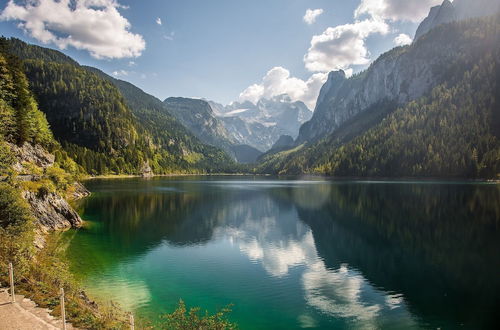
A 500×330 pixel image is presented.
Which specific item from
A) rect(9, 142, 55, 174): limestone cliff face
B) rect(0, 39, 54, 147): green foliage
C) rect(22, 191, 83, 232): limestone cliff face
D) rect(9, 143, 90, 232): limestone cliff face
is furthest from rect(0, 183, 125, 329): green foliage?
rect(9, 142, 55, 174): limestone cliff face

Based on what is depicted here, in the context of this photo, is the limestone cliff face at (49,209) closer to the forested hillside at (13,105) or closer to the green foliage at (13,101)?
the forested hillside at (13,105)

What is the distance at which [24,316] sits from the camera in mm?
18156

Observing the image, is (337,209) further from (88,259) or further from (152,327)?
(152,327)

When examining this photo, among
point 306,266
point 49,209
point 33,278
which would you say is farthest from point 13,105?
point 306,266

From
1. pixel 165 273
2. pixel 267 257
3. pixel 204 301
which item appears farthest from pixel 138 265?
pixel 267 257

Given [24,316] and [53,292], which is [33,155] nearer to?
[53,292]

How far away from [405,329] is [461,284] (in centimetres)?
1338

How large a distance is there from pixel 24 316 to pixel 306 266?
30.4 m

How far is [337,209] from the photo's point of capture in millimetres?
88562

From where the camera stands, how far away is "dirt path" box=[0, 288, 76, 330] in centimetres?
1716

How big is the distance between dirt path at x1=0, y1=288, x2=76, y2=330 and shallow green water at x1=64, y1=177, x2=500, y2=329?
8.83 meters

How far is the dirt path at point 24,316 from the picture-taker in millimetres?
17156

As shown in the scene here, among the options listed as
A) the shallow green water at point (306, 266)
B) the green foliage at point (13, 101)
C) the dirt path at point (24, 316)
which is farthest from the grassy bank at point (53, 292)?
the green foliage at point (13, 101)

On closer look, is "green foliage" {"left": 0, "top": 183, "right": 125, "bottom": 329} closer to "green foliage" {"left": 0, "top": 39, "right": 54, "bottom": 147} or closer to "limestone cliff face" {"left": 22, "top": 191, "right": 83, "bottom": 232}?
"limestone cliff face" {"left": 22, "top": 191, "right": 83, "bottom": 232}
